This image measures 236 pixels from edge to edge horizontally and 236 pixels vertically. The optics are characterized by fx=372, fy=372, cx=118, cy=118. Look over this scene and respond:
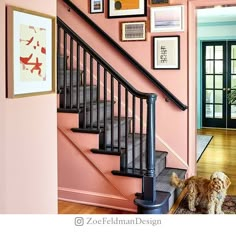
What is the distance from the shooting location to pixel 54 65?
6.15ft

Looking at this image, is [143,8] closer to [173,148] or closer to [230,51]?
[173,148]

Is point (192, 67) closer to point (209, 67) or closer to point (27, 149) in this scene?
point (27, 149)

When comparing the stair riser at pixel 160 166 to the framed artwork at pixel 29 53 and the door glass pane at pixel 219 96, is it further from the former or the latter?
the door glass pane at pixel 219 96

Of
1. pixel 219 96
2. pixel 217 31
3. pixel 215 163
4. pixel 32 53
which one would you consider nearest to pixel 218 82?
pixel 219 96

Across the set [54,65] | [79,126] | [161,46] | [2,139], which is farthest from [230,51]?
[2,139]

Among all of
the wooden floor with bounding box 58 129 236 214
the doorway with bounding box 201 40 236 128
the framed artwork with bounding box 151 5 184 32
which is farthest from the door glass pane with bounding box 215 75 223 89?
the framed artwork with bounding box 151 5 184 32

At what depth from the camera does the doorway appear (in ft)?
23.6

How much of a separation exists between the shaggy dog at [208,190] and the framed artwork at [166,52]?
118cm

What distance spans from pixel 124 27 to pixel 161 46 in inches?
17.3

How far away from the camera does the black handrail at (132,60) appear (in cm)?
362

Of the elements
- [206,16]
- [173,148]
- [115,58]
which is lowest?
[173,148]

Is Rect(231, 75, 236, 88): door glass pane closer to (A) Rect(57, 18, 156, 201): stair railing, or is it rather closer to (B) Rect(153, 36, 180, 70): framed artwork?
(B) Rect(153, 36, 180, 70): framed artwork

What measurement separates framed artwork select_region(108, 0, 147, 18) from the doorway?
3.93 m

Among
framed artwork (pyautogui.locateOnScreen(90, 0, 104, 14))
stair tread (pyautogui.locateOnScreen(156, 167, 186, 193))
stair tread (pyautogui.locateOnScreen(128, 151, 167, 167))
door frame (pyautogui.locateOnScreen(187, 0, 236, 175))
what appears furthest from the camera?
framed artwork (pyautogui.locateOnScreen(90, 0, 104, 14))
